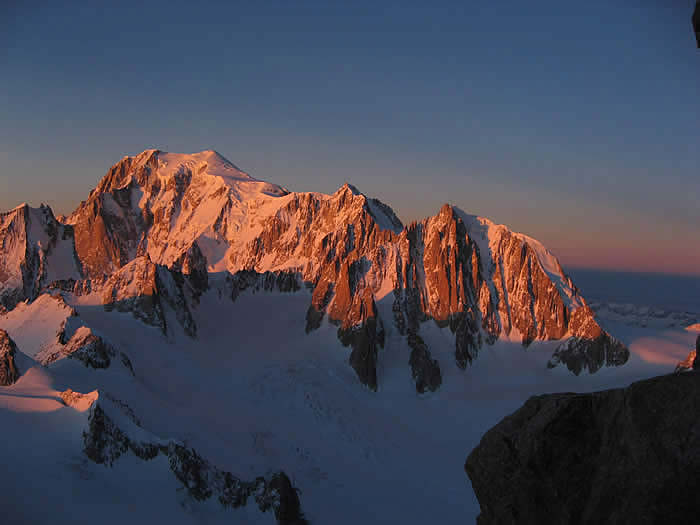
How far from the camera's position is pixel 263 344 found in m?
117

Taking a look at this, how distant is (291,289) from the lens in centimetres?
14075

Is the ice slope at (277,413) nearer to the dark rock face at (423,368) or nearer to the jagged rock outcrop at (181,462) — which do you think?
the jagged rock outcrop at (181,462)

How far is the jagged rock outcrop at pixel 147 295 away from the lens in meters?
104

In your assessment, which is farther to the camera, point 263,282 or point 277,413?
point 263,282

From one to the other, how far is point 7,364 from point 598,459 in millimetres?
52310

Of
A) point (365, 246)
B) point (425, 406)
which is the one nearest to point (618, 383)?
point (425, 406)

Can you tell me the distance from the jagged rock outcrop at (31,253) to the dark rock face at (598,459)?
162 meters

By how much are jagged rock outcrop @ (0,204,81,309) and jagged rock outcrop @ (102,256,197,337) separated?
175 feet

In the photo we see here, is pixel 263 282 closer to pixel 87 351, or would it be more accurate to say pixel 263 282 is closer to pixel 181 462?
pixel 87 351

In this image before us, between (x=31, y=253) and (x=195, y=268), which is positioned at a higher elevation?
(x=195, y=268)

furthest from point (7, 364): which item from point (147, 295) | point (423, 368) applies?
point (423, 368)

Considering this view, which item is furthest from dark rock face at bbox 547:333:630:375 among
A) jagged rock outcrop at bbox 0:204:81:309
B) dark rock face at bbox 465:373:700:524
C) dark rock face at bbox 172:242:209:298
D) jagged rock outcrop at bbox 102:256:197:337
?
jagged rock outcrop at bbox 0:204:81:309

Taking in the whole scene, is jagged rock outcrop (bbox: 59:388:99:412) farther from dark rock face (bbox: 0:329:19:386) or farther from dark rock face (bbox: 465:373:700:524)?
dark rock face (bbox: 465:373:700:524)

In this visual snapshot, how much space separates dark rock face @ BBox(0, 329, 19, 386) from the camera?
46375mm
